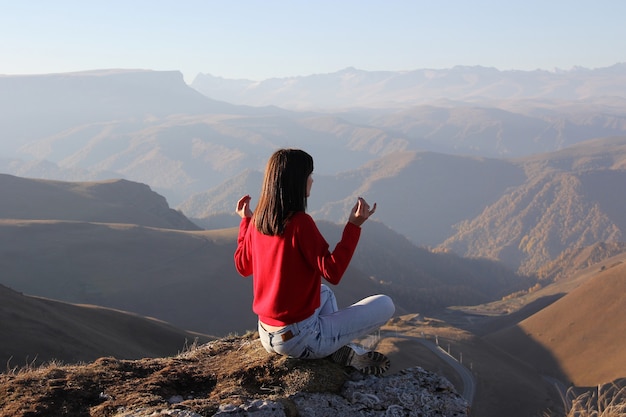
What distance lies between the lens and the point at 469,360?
1879 inches

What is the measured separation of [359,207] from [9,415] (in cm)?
355

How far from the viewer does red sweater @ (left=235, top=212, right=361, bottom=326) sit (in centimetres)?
563

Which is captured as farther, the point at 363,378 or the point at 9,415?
the point at 363,378

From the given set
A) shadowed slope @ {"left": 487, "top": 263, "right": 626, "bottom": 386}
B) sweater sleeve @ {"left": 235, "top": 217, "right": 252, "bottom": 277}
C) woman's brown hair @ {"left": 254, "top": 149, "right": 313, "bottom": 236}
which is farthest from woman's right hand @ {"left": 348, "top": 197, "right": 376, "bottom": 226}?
shadowed slope @ {"left": 487, "top": 263, "right": 626, "bottom": 386}

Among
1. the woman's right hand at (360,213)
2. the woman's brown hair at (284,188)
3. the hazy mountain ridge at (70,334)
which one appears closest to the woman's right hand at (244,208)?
the woman's brown hair at (284,188)

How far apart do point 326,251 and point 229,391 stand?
62.5 inches

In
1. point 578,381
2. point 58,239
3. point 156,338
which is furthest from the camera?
point 58,239

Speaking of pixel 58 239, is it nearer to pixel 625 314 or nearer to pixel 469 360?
pixel 469 360

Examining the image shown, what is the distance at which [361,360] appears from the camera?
648cm

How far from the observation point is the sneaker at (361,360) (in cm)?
637

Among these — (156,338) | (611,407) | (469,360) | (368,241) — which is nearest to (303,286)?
(611,407)

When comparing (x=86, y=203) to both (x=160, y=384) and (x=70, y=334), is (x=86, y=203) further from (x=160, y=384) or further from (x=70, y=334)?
(x=160, y=384)

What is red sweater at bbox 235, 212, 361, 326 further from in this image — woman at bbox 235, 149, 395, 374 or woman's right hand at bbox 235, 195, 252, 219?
woman's right hand at bbox 235, 195, 252, 219

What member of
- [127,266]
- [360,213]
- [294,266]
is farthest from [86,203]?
[360,213]
